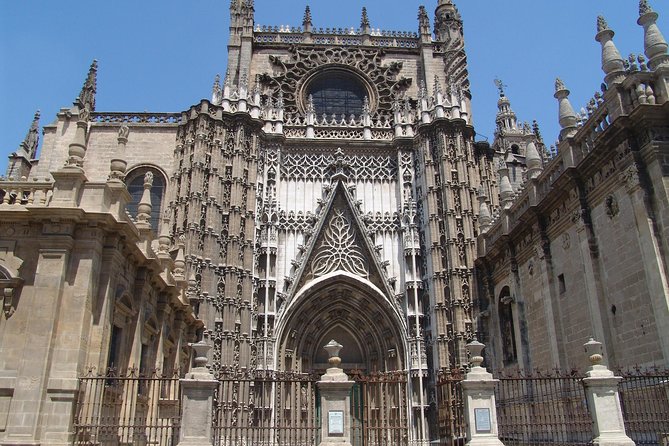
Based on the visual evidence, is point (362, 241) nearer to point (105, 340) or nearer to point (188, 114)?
point (188, 114)

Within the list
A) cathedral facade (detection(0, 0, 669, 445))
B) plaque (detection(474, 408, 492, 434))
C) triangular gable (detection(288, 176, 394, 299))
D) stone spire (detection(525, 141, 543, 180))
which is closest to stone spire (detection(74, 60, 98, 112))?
cathedral facade (detection(0, 0, 669, 445))

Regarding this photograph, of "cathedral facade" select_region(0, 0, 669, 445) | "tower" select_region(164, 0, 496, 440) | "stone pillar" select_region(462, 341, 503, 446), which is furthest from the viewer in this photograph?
"tower" select_region(164, 0, 496, 440)

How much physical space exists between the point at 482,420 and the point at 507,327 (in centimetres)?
1184

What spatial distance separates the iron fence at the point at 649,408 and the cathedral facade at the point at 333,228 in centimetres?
73

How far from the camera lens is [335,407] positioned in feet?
34.1

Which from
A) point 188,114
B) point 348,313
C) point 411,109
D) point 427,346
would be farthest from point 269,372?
point 411,109

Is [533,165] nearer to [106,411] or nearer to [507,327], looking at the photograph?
[507,327]

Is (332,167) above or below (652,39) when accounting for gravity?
above

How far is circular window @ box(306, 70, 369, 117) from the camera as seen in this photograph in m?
30.2

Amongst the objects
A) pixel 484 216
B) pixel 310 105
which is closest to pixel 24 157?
pixel 310 105

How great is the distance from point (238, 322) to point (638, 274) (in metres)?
15.0

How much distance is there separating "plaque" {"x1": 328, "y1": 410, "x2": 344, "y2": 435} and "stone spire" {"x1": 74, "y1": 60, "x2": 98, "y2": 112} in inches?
867

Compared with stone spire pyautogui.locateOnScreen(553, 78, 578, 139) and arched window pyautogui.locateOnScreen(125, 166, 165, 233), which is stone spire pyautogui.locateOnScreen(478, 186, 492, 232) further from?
arched window pyautogui.locateOnScreen(125, 166, 165, 233)

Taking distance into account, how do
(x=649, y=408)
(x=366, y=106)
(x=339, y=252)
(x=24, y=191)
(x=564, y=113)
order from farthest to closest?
1. (x=366, y=106)
2. (x=339, y=252)
3. (x=564, y=113)
4. (x=24, y=191)
5. (x=649, y=408)
